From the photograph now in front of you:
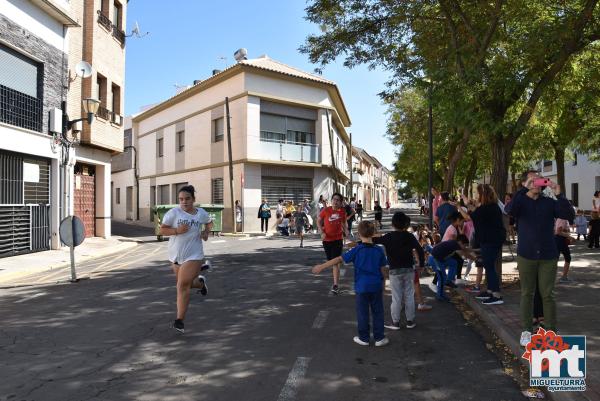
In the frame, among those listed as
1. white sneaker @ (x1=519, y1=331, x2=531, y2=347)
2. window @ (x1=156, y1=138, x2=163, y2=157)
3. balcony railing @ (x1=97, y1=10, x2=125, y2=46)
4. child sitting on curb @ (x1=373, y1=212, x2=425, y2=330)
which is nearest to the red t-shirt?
child sitting on curb @ (x1=373, y1=212, x2=425, y2=330)

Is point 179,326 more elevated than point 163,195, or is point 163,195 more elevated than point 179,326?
point 163,195

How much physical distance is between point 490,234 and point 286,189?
67.3ft

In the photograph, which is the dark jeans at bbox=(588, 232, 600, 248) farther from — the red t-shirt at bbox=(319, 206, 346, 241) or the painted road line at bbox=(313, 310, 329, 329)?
the painted road line at bbox=(313, 310, 329, 329)

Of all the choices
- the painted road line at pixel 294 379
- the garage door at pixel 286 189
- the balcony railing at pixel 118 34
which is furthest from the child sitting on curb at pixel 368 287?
the garage door at pixel 286 189

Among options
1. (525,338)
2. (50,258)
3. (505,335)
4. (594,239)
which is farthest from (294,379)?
(594,239)

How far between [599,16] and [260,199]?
1885 cm

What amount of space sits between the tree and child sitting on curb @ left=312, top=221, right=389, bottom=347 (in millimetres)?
4090

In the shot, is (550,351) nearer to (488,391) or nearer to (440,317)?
(488,391)

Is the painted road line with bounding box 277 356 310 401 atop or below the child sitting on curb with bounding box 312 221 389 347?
below

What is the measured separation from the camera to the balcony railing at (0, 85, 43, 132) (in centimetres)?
1203

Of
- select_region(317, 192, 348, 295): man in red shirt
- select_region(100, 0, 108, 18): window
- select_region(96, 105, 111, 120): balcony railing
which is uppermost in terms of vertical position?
select_region(100, 0, 108, 18): window

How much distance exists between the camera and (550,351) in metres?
4.01

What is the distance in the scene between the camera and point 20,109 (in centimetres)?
1269

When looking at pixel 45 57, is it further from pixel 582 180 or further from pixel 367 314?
pixel 582 180
